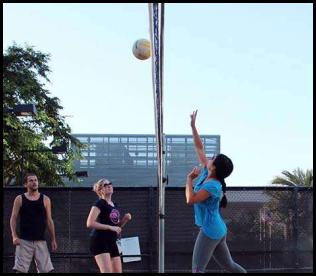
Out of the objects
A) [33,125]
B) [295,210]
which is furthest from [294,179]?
[295,210]

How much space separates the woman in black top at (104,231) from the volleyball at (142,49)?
158 cm

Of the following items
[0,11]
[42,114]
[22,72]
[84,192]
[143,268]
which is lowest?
[143,268]

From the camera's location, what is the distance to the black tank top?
7.20 m

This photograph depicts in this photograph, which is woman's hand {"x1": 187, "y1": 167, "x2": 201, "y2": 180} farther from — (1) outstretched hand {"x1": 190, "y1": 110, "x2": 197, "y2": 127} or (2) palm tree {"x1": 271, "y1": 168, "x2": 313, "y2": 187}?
(2) palm tree {"x1": 271, "y1": 168, "x2": 313, "y2": 187}

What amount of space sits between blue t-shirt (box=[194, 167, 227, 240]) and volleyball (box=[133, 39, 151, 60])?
6.81 feet

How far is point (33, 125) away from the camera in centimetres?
3431

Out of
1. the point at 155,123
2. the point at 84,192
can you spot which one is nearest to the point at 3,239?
the point at 84,192

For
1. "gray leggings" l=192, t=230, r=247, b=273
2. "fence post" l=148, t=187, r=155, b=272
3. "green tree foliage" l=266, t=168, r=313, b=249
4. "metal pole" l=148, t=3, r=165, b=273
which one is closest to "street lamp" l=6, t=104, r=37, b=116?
"fence post" l=148, t=187, r=155, b=272

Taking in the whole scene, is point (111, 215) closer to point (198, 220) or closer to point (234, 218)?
point (198, 220)

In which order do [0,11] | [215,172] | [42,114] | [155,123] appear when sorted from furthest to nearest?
[42,114]
[0,11]
[155,123]
[215,172]

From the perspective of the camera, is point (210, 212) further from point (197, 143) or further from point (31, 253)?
point (31, 253)

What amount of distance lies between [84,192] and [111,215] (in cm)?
279

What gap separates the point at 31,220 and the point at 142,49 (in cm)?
255

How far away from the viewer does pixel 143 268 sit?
30.4ft
